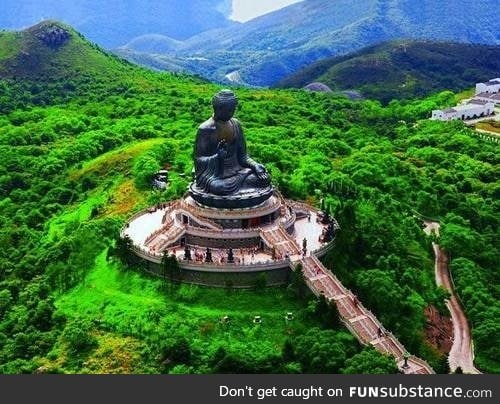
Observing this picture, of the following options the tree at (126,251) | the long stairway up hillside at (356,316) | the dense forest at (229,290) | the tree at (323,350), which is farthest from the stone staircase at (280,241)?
the tree at (126,251)

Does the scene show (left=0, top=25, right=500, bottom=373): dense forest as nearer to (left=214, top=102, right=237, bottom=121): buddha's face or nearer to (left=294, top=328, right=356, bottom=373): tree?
(left=294, top=328, right=356, bottom=373): tree

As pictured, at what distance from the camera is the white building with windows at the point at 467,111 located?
9200cm

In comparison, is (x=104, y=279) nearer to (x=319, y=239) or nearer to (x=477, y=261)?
(x=319, y=239)

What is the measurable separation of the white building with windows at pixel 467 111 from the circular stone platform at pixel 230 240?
51.9 meters

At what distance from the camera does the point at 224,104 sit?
137 feet

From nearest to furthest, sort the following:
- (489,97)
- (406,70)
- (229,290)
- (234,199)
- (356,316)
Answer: (356,316)
(229,290)
(234,199)
(489,97)
(406,70)

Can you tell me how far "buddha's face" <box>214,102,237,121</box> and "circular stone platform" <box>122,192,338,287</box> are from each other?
474 cm

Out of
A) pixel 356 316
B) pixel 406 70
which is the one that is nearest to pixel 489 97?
pixel 406 70

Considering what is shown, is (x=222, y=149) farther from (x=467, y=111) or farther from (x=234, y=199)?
(x=467, y=111)

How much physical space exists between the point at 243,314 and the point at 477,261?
58.4 ft

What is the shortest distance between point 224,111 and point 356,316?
13.5 m

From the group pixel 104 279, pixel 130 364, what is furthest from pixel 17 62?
pixel 130 364

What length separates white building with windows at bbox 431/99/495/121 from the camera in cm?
9200

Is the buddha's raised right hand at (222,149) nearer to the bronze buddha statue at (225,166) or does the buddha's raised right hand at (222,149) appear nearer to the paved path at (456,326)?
the bronze buddha statue at (225,166)
